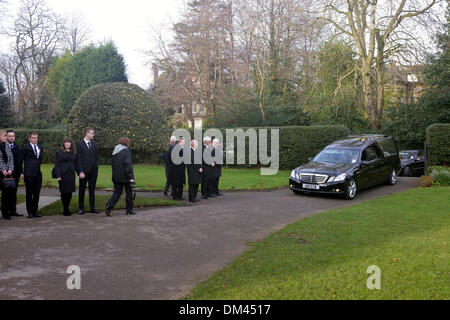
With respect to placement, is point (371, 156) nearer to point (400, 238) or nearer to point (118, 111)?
point (400, 238)

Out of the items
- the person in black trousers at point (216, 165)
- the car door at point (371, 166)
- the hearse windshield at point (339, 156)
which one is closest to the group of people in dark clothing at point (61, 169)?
the person in black trousers at point (216, 165)

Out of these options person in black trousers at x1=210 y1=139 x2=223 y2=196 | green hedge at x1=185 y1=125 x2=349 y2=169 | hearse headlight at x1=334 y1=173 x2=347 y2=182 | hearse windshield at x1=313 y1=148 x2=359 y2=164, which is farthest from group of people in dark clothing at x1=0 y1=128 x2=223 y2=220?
green hedge at x1=185 y1=125 x2=349 y2=169

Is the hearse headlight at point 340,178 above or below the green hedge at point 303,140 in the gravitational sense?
below

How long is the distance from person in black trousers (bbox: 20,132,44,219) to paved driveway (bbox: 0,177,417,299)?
0.47 m

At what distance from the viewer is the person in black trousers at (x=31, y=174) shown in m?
9.00

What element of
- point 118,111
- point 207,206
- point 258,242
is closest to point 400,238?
point 258,242

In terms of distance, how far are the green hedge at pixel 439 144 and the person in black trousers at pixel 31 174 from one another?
650 inches

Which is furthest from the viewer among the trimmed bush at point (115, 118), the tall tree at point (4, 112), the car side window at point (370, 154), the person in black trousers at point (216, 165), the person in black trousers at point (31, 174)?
the tall tree at point (4, 112)

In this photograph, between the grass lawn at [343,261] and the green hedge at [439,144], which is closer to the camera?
the grass lawn at [343,261]

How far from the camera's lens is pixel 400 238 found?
22.2 ft

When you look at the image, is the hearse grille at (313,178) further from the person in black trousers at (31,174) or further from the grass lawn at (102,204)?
the person in black trousers at (31,174)

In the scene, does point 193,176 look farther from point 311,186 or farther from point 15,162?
point 15,162

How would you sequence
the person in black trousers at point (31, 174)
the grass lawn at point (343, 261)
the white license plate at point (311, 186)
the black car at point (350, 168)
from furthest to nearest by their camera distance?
the white license plate at point (311, 186) → the black car at point (350, 168) → the person in black trousers at point (31, 174) → the grass lawn at point (343, 261)
